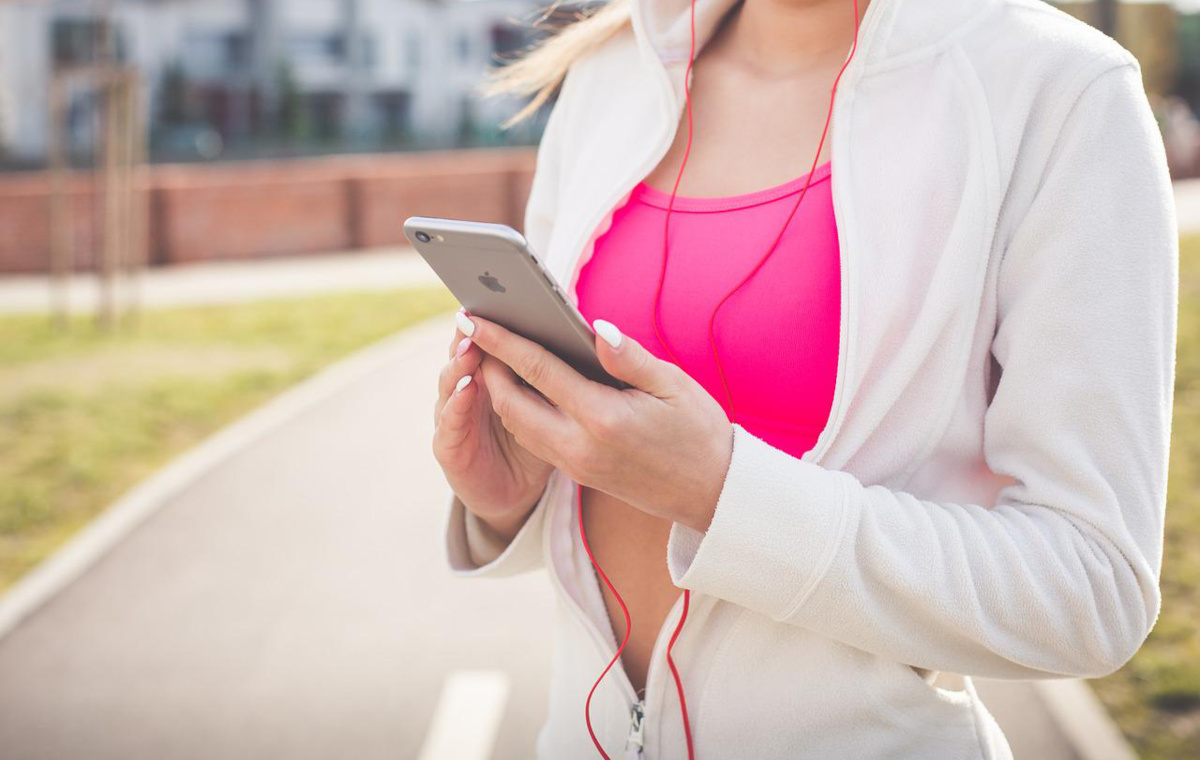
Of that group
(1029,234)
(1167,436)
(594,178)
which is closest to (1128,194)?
(1029,234)

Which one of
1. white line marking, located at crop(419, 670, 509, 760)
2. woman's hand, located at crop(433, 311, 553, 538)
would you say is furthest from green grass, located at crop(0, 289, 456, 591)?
woman's hand, located at crop(433, 311, 553, 538)

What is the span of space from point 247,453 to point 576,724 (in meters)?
5.78

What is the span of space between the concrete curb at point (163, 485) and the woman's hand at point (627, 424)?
13.8ft

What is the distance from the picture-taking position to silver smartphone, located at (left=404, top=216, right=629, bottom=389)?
1.18 meters

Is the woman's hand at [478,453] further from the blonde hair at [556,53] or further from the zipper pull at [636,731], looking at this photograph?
the blonde hair at [556,53]

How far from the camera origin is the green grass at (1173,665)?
358 cm

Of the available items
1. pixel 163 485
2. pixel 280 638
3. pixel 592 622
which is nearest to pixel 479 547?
pixel 592 622

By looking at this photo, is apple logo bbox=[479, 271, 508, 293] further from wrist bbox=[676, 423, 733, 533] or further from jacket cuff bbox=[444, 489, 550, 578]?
jacket cuff bbox=[444, 489, 550, 578]

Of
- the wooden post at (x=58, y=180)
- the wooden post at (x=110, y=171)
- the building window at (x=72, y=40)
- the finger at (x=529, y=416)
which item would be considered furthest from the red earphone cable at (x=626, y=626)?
the building window at (x=72, y=40)

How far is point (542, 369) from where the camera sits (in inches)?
48.6

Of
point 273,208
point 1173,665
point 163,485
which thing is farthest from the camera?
point 273,208

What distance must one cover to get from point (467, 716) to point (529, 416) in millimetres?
2814

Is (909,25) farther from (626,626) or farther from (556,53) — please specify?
(626,626)

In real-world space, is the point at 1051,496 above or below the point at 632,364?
below
